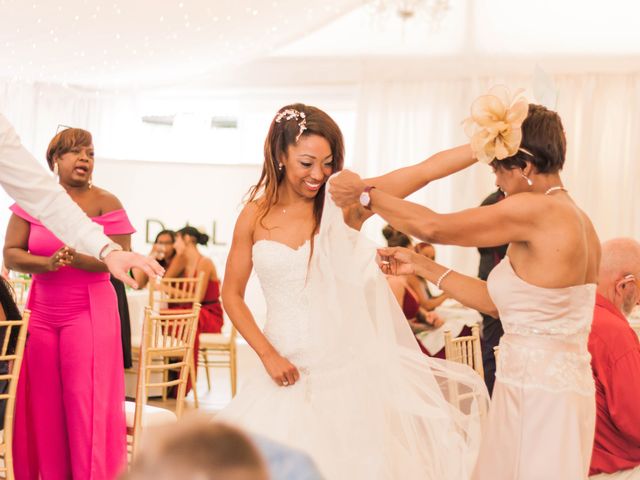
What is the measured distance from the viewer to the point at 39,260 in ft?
13.7

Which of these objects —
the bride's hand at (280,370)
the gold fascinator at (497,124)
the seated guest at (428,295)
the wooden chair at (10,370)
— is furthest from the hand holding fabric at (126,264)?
the seated guest at (428,295)

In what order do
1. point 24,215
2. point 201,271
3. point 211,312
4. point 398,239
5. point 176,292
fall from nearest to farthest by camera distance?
point 24,215
point 398,239
point 176,292
point 201,271
point 211,312

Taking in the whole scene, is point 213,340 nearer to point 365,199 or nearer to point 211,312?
point 211,312

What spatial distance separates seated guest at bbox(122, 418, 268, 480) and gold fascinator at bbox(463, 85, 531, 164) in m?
1.73

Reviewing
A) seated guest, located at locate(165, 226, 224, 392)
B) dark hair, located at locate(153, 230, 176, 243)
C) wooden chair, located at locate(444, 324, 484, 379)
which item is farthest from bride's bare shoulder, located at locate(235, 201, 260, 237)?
dark hair, located at locate(153, 230, 176, 243)

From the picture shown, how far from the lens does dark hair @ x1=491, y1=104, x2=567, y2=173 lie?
2561 millimetres

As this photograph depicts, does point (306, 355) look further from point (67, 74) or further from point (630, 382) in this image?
point (67, 74)

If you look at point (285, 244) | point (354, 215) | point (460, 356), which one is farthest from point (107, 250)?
point (460, 356)

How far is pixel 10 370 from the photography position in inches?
156

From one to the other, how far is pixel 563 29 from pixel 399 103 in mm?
1752

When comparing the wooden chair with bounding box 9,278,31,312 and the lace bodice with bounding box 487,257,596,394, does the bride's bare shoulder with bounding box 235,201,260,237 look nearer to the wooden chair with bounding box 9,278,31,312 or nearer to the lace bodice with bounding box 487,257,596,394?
the lace bodice with bounding box 487,257,596,394

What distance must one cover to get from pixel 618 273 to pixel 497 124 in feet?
3.93

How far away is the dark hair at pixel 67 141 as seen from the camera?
4406 mm

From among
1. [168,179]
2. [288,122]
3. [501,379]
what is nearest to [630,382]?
[501,379]
